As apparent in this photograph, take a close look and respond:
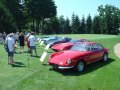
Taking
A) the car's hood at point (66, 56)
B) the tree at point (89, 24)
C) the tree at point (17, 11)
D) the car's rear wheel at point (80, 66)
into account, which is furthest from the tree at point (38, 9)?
the car's rear wheel at point (80, 66)

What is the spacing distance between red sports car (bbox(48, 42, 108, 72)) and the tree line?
42378mm

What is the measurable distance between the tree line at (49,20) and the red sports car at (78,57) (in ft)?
139

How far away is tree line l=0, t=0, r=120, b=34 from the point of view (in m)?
72.5

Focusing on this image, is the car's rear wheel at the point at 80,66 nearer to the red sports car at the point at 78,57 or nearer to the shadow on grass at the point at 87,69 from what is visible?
the red sports car at the point at 78,57

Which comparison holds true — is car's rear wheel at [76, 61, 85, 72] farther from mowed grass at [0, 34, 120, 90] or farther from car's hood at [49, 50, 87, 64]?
car's hood at [49, 50, 87, 64]

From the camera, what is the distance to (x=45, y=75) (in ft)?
46.9

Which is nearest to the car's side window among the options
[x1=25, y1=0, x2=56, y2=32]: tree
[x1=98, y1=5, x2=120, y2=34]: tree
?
[x1=25, y1=0, x2=56, y2=32]: tree

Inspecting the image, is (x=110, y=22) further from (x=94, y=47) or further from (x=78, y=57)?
(x=78, y=57)

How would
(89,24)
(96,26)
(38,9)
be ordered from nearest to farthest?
(38,9) → (96,26) → (89,24)

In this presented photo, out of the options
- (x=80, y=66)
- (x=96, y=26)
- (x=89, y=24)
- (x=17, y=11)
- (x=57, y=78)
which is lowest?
(x=57, y=78)

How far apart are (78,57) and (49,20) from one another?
77.7 meters

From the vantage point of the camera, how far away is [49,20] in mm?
92125

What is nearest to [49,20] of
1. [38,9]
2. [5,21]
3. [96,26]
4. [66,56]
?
[38,9]

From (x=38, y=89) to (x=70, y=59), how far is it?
3291mm
